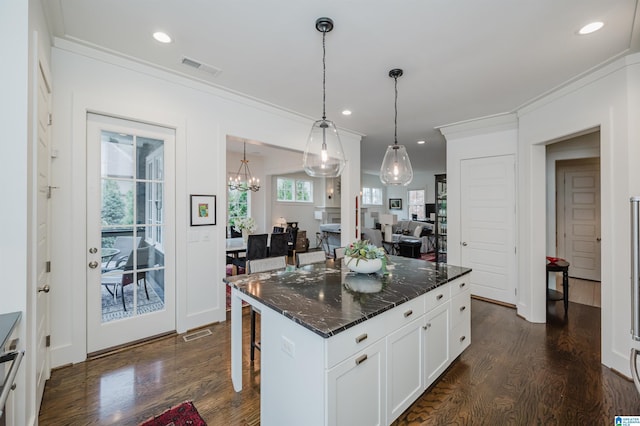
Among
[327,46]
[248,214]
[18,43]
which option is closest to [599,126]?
[327,46]

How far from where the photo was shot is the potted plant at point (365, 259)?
2375mm

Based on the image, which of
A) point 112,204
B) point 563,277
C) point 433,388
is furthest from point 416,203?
point 112,204

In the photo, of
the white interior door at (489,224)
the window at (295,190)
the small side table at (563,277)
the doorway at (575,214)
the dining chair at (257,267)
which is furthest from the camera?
the window at (295,190)

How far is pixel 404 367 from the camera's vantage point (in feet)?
6.05

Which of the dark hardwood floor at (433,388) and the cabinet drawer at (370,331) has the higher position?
the cabinet drawer at (370,331)

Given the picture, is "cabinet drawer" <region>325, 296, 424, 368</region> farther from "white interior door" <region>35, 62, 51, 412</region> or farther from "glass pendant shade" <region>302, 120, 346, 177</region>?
"white interior door" <region>35, 62, 51, 412</region>

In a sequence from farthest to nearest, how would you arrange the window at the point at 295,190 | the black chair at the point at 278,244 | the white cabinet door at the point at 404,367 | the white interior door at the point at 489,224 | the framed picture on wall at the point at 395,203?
the framed picture on wall at the point at 395,203
the window at the point at 295,190
the black chair at the point at 278,244
the white interior door at the point at 489,224
the white cabinet door at the point at 404,367

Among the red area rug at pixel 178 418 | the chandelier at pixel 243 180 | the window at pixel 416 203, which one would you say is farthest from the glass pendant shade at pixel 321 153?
the window at pixel 416 203

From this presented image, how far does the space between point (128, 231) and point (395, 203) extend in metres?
11.4

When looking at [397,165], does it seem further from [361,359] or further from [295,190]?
[295,190]

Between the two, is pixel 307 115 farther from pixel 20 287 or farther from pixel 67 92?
pixel 20 287

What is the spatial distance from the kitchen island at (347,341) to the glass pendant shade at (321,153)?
992mm

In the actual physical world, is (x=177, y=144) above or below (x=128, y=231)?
above

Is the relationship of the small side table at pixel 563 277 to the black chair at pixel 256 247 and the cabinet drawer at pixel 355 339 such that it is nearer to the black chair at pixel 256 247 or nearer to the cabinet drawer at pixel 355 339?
the cabinet drawer at pixel 355 339
